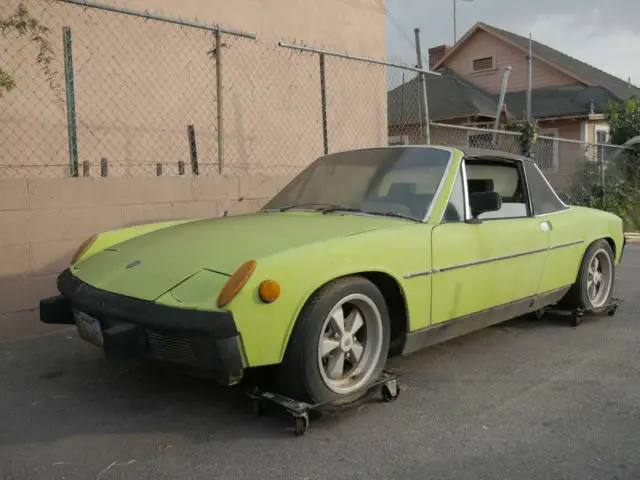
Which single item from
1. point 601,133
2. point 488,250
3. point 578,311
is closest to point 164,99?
point 488,250

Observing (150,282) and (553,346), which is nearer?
(150,282)

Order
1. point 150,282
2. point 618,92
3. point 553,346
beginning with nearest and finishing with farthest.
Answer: point 150,282, point 553,346, point 618,92

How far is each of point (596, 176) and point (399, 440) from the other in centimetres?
1369

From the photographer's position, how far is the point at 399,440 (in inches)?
121

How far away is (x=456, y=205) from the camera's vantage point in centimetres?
406

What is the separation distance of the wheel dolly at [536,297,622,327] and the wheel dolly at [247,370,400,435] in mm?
2372

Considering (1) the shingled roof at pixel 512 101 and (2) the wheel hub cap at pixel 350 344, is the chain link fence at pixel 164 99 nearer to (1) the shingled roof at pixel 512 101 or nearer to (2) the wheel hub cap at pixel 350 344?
(2) the wheel hub cap at pixel 350 344

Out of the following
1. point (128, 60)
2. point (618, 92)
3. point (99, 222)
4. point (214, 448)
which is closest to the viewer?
point (214, 448)

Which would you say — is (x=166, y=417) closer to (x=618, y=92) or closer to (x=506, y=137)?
(x=506, y=137)

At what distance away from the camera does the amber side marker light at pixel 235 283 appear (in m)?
2.89

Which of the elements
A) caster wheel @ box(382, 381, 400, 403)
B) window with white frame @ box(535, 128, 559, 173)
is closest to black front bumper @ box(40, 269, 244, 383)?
caster wheel @ box(382, 381, 400, 403)

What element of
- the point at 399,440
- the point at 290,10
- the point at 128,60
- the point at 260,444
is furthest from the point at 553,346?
the point at 290,10

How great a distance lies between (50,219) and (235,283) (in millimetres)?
2769

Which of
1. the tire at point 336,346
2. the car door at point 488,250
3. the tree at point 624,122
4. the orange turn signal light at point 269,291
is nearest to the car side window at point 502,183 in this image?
the car door at point 488,250
